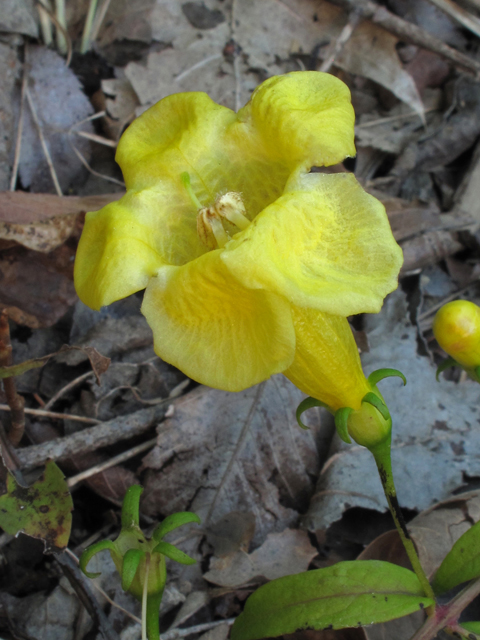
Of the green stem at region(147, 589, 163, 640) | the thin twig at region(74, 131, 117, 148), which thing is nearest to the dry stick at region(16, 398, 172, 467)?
the green stem at region(147, 589, 163, 640)

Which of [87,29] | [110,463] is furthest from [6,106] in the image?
[110,463]

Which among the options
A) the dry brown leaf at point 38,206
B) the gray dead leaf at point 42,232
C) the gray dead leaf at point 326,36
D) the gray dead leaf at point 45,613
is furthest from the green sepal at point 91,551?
the gray dead leaf at point 326,36

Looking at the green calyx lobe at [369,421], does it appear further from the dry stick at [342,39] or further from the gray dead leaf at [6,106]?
the dry stick at [342,39]

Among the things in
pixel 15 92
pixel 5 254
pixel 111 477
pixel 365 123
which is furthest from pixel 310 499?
pixel 15 92

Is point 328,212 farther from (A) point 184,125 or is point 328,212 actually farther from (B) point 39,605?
(B) point 39,605

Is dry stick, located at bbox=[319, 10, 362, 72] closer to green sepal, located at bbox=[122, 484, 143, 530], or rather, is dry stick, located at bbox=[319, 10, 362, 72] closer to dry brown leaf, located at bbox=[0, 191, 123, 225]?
dry brown leaf, located at bbox=[0, 191, 123, 225]

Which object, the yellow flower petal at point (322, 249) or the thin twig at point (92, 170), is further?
the thin twig at point (92, 170)

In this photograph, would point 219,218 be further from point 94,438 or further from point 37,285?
point 37,285

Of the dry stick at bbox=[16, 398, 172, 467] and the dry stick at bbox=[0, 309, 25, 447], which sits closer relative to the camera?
the dry stick at bbox=[0, 309, 25, 447]
